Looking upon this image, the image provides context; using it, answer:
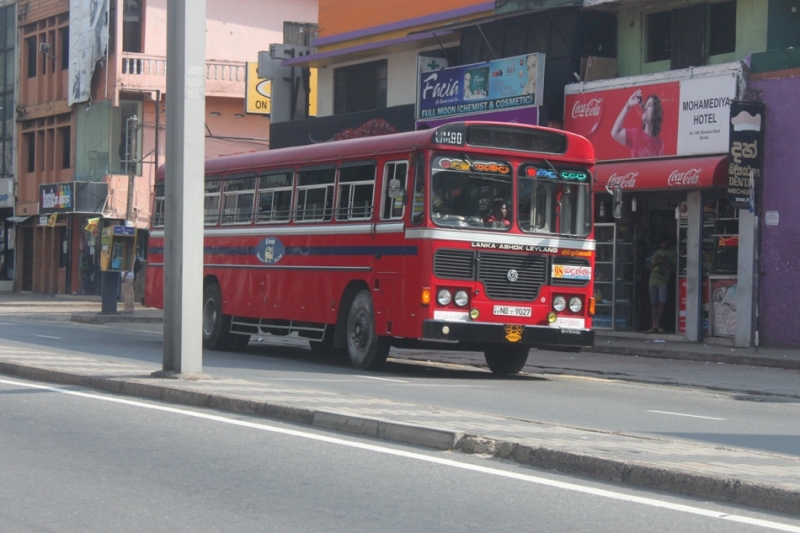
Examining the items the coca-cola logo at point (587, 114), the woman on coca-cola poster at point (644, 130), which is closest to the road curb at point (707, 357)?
the woman on coca-cola poster at point (644, 130)

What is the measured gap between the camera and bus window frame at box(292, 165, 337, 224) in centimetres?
1752

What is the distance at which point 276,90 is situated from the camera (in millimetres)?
35906

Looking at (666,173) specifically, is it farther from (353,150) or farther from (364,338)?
(364,338)

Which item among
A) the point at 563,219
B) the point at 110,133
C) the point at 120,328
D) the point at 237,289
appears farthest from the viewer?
the point at 110,133

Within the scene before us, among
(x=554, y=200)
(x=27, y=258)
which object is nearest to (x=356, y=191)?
(x=554, y=200)

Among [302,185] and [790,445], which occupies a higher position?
[302,185]

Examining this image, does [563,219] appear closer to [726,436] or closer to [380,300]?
[380,300]

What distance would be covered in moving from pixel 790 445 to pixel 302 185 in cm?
992

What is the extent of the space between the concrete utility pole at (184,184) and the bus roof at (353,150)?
358 cm

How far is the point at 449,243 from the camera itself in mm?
15375

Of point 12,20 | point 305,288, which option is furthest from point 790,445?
point 12,20

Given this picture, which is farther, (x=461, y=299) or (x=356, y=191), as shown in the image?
(x=356, y=191)

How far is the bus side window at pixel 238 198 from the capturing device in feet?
64.9

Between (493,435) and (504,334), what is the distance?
637 cm
